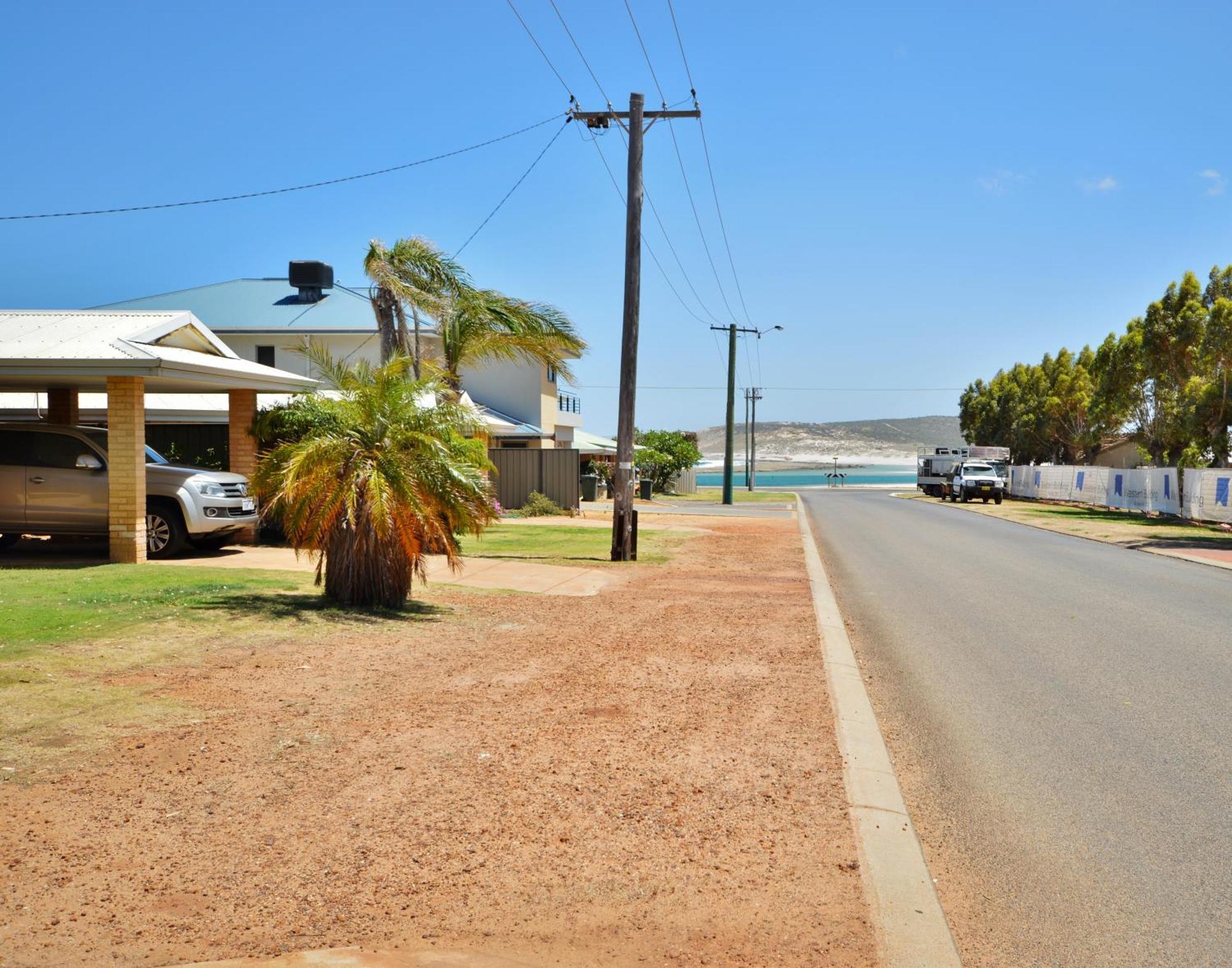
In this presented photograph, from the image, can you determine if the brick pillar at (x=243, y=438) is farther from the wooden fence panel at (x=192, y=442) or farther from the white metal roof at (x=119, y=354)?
the wooden fence panel at (x=192, y=442)

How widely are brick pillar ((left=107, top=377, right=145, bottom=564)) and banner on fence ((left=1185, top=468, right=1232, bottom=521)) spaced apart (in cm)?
2938

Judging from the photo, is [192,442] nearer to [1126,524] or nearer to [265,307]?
[265,307]

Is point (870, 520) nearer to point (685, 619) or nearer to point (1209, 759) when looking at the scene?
point (685, 619)

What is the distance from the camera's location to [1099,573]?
1816 cm

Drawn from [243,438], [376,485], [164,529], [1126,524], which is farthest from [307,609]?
[1126,524]

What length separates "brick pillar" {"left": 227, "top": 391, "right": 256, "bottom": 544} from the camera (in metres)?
17.4

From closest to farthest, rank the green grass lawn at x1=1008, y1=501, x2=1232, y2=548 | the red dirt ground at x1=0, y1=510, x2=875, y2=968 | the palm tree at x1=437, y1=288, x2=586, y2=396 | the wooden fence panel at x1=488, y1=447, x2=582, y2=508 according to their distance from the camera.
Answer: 1. the red dirt ground at x1=0, y1=510, x2=875, y2=968
2. the palm tree at x1=437, y1=288, x2=586, y2=396
3. the green grass lawn at x1=1008, y1=501, x2=1232, y2=548
4. the wooden fence panel at x1=488, y1=447, x2=582, y2=508

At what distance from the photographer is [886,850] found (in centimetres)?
506

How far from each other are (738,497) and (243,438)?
42984mm

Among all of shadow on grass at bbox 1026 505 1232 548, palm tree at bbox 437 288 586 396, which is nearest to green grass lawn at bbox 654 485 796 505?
shadow on grass at bbox 1026 505 1232 548

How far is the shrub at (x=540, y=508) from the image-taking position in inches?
1191

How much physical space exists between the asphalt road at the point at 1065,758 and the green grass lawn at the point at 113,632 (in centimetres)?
448

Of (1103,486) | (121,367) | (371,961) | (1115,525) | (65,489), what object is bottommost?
(1115,525)

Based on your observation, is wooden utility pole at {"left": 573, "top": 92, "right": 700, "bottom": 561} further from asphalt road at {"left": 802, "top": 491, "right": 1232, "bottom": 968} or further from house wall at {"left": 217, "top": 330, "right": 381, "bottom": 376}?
house wall at {"left": 217, "top": 330, "right": 381, "bottom": 376}
